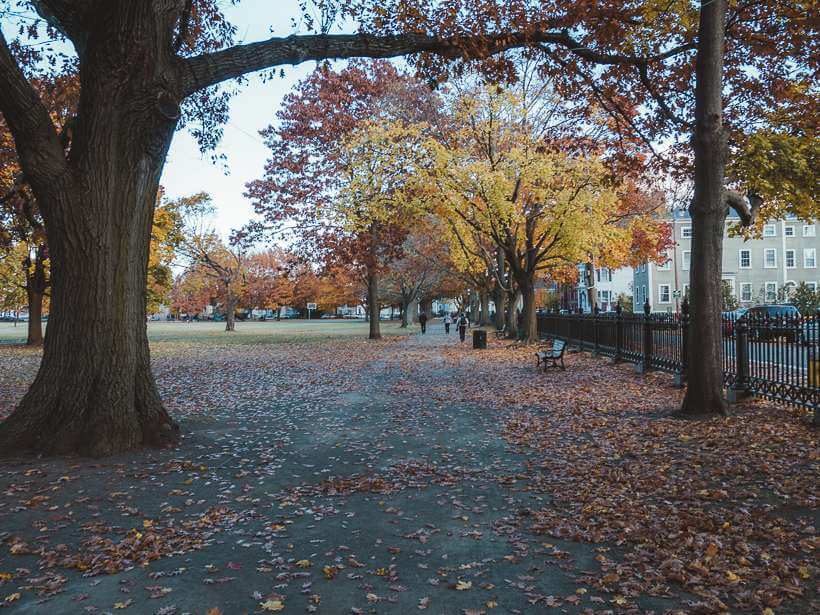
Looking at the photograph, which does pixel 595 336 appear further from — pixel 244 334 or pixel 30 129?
pixel 244 334

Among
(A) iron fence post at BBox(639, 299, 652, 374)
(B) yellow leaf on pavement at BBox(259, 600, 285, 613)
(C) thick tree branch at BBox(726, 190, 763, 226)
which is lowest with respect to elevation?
(B) yellow leaf on pavement at BBox(259, 600, 285, 613)

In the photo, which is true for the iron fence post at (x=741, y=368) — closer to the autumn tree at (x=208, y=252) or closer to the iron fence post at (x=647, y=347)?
the iron fence post at (x=647, y=347)

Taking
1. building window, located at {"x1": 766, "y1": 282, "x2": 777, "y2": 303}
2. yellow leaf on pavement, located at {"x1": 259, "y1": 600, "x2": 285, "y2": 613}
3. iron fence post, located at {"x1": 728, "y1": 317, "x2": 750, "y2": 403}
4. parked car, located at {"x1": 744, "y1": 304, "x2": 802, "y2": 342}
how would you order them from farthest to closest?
1. building window, located at {"x1": 766, "y1": 282, "x2": 777, "y2": 303}
2. iron fence post, located at {"x1": 728, "y1": 317, "x2": 750, "y2": 403}
3. parked car, located at {"x1": 744, "y1": 304, "x2": 802, "y2": 342}
4. yellow leaf on pavement, located at {"x1": 259, "y1": 600, "x2": 285, "y2": 613}

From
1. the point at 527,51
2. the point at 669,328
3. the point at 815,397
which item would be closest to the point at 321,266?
the point at 669,328

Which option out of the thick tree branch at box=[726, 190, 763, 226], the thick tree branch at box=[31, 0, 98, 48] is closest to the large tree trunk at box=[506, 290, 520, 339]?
the thick tree branch at box=[726, 190, 763, 226]

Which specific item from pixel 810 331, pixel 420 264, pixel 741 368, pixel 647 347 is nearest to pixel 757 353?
pixel 741 368

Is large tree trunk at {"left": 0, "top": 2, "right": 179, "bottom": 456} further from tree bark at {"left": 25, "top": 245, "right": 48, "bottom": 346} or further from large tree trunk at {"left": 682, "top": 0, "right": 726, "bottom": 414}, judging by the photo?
tree bark at {"left": 25, "top": 245, "right": 48, "bottom": 346}

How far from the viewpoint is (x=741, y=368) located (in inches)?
420

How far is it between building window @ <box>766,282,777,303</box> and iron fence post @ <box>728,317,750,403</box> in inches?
2218

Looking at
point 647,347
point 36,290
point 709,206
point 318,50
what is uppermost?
point 318,50

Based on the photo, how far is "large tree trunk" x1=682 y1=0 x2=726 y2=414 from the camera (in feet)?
29.7

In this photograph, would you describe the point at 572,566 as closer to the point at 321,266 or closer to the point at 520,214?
the point at 520,214

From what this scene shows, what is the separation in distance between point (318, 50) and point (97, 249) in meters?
3.85

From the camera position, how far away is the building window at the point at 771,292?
59.5 m
